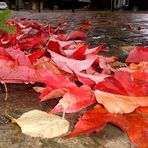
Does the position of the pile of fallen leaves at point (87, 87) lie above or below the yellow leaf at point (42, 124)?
above

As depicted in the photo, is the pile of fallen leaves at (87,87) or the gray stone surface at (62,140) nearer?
the gray stone surface at (62,140)

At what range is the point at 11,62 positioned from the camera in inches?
74.4

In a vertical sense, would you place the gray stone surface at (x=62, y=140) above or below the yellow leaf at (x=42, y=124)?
below

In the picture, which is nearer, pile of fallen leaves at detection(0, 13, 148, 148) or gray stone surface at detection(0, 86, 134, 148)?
gray stone surface at detection(0, 86, 134, 148)

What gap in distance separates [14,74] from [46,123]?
55 cm

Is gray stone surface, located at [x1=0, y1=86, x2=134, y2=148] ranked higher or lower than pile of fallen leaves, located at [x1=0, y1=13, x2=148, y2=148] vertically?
lower

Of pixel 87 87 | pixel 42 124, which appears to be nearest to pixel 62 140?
pixel 42 124

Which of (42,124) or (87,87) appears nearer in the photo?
(42,124)

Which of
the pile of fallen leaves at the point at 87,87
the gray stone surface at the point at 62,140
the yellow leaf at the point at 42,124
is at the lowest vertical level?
the gray stone surface at the point at 62,140

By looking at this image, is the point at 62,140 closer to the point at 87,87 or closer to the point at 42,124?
the point at 42,124

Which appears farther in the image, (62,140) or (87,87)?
(87,87)

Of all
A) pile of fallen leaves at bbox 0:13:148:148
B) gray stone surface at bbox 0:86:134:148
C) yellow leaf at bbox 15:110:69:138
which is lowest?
gray stone surface at bbox 0:86:134:148

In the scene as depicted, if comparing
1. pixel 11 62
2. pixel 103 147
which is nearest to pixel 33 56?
pixel 11 62

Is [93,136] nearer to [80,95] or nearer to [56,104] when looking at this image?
[80,95]
